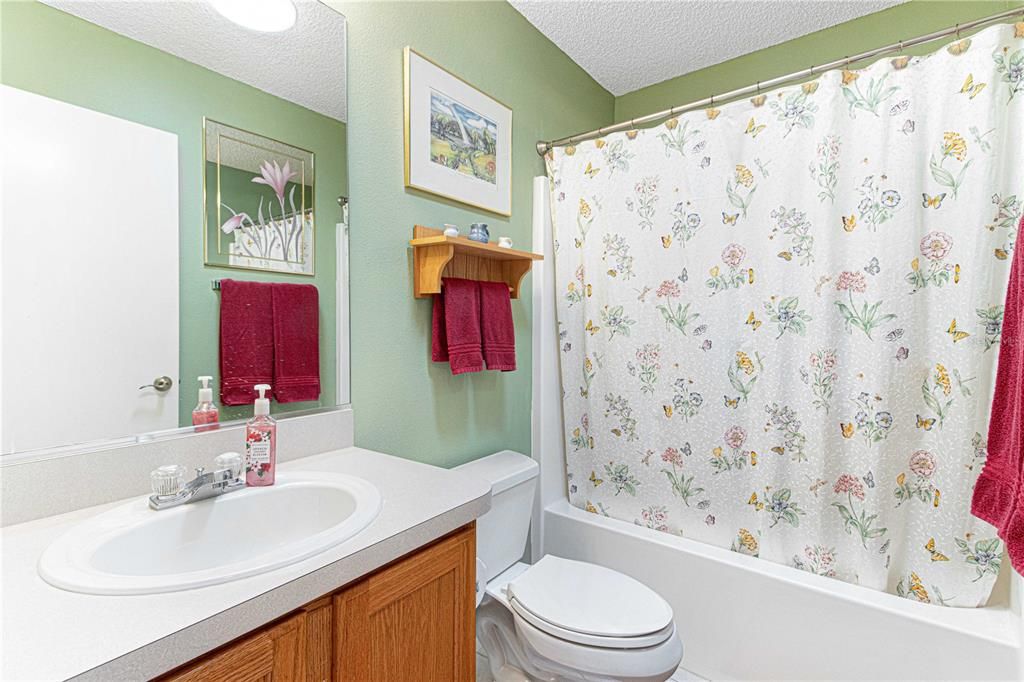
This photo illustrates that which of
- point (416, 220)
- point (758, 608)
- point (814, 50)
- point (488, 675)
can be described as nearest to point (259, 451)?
point (416, 220)

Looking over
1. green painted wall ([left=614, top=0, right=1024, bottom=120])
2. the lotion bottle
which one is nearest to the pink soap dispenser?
the lotion bottle

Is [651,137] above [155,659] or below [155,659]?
above

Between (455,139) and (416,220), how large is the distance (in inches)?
13.5

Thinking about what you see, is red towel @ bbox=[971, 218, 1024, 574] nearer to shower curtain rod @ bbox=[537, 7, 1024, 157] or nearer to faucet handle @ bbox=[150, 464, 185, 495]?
shower curtain rod @ bbox=[537, 7, 1024, 157]

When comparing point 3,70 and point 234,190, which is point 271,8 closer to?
point 234,190

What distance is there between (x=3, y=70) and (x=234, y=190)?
0.39m

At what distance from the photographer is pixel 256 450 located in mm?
1034

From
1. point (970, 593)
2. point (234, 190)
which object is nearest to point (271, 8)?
point (234, 190)

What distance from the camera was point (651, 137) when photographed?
185 cm

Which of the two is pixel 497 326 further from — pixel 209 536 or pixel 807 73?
pixel 807 73

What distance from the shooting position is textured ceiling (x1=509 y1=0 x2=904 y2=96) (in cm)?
189

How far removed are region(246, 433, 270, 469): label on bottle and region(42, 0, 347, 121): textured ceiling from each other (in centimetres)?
81

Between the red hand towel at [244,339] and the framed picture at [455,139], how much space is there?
611 mm

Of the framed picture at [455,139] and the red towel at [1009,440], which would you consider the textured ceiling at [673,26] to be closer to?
the framed picture at [455,139]
